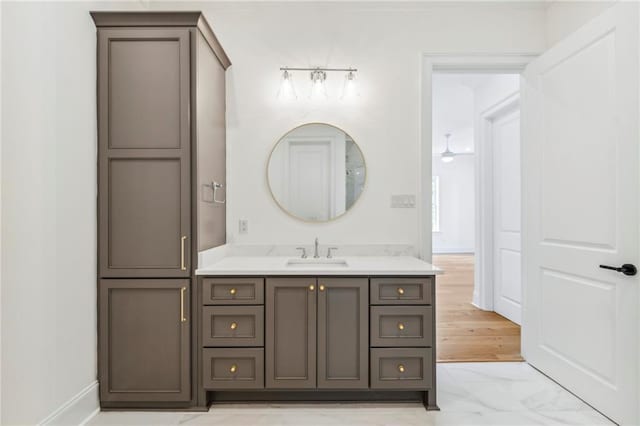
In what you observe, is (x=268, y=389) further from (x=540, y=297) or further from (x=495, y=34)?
(x=495, y=34)

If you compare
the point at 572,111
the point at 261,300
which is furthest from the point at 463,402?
the point at 572,111

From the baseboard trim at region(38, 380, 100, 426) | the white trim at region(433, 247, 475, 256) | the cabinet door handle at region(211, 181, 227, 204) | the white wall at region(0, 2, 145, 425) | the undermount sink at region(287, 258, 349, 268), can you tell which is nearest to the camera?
the white wall at region(0, 2, 145, 425)

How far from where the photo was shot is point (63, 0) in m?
1.93

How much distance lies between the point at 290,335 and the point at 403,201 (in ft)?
4.30

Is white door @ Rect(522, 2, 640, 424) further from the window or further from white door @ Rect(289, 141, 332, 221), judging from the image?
the window

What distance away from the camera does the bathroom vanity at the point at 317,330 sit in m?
2.20

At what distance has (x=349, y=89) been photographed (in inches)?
111

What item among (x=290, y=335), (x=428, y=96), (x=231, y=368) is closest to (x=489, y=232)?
(x=428, y=96)

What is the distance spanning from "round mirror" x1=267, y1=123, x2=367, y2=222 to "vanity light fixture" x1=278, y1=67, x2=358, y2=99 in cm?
24

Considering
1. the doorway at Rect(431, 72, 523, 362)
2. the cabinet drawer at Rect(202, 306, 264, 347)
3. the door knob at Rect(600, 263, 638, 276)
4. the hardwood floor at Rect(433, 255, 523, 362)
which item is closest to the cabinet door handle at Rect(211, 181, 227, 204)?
the cabinet drawer at Rect(202, 306, 264, 347)

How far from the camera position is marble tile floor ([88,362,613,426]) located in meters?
2.11

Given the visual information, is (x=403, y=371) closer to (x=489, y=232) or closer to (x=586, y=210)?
(x=586, y=210)

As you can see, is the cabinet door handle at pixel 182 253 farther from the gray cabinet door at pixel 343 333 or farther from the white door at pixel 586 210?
the white door at pixel 586 210

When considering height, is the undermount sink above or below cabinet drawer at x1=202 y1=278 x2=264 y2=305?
above
